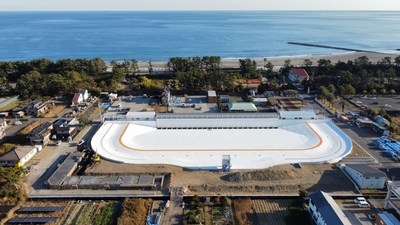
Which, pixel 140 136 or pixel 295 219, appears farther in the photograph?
pixel 140 136

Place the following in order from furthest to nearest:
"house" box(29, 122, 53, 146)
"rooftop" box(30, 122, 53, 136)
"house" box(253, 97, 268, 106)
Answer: "house" box(253, 97, 268, 106) → "rooftop" box(30, 122, 53, 136) → "house" box(29, 122, 53, 146)

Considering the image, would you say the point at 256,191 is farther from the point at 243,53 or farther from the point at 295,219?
the point at 243,53

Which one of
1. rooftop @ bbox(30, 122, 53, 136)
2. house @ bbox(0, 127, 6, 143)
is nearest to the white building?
rooftop @ bbox(30, 122, 53, 136)

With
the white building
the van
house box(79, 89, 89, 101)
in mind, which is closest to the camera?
the van

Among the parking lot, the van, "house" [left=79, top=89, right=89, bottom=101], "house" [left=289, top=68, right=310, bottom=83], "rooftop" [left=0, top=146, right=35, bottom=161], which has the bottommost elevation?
the parking lot

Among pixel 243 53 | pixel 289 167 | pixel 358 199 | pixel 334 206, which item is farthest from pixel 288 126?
pixel 243 53

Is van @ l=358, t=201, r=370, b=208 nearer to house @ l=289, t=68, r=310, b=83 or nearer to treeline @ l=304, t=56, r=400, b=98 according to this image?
treeline @ l=304, t=56, r=400, b=98

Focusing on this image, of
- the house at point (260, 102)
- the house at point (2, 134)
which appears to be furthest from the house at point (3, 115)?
the house at point (260, 102)
